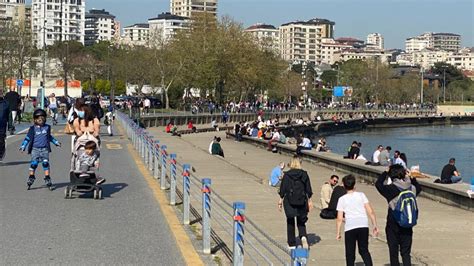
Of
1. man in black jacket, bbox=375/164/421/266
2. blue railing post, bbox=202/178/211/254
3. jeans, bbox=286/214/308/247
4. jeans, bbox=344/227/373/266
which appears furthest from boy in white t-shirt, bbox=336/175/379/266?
blue railing post, bbox=202/178/211/254

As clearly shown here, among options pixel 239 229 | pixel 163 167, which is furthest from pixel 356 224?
pixel 163 167

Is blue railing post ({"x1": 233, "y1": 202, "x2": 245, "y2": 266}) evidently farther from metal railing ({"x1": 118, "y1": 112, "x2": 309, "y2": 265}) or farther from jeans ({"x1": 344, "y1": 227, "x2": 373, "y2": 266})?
jeans ({"x1": 344, "y1": 227, "x2": 373, "y2": 266})

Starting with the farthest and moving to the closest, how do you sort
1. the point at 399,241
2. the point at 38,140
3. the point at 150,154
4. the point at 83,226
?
the point at 150,154 → the point at 38,140 → the point at 83,226 → the point at 399,241

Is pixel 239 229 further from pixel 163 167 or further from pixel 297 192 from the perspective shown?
pixel 163 167

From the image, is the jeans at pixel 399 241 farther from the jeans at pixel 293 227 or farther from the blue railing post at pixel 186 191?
the blue railing post at pixel 186 191

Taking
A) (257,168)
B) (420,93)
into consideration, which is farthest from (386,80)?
(257,168)

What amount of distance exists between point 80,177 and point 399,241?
7344 mm

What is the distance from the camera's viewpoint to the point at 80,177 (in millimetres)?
15945

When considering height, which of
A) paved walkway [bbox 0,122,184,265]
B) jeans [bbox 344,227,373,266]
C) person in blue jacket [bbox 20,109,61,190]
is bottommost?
paved walkway [bbox 0,122,184,265]

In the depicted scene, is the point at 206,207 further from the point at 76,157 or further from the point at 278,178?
the point at 278,178

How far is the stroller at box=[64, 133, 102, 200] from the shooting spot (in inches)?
625

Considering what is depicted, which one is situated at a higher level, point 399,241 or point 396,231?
point 396,231

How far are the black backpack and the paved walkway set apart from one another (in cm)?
186

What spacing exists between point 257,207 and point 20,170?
751 centimetres
